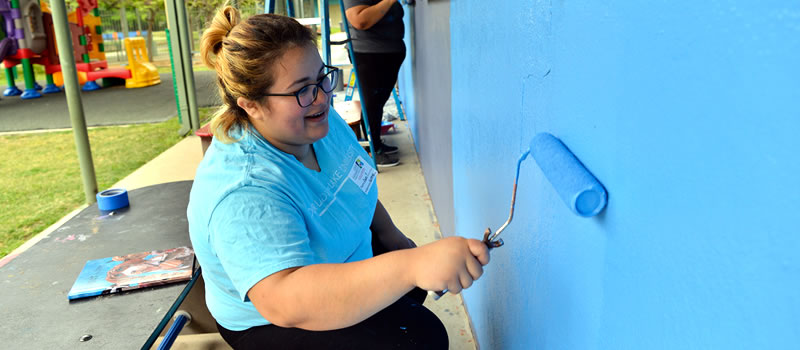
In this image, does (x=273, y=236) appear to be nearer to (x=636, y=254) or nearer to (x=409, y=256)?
(x=409, y=256)

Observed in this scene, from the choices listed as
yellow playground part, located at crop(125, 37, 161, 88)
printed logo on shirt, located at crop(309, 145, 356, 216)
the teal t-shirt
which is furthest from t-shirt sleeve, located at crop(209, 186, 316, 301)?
yellow playground part, located at crop(125, 37, 161, 88)

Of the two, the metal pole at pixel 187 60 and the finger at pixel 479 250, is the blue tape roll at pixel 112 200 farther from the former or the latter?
the metal pole at pixel 187 60

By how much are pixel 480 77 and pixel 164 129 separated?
6131 mm

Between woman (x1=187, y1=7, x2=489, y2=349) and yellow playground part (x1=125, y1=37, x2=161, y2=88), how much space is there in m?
11.0

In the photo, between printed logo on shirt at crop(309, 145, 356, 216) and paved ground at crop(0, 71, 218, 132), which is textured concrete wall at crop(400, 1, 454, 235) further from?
paved ground at crop(0, 71, 218, 132)

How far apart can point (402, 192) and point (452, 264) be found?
3.01m

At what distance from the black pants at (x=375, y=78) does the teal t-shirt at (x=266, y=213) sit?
264 cm

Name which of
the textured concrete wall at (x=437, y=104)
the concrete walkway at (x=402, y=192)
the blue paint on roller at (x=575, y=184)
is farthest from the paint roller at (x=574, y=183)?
the textured concrete wall at (x=437, y=104)

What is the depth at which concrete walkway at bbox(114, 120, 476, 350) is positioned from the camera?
91.9 inches

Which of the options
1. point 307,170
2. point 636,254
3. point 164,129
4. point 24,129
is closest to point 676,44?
point 636,254

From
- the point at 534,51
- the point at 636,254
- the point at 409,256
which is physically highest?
the point at 534,51

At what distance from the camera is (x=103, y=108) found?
28.8 ft

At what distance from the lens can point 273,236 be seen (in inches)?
45.4

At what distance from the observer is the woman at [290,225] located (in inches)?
42.8
